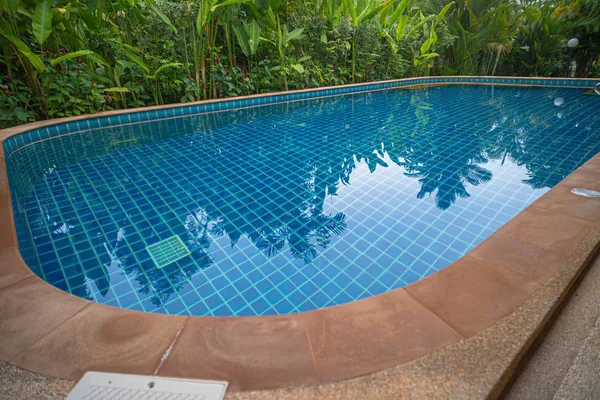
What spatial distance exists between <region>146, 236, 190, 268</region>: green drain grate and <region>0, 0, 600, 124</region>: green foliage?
12.3 ft

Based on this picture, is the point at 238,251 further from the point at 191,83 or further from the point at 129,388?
the point at 191,83

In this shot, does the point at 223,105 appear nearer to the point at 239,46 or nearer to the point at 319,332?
the point at 239,46

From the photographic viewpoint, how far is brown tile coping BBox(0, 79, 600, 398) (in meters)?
1.23

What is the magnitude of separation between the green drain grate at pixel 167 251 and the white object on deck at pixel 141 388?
1219mm

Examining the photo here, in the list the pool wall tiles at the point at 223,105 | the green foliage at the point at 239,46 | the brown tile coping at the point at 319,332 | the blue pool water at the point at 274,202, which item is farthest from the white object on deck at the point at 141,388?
the green foliage at the point at 239,46

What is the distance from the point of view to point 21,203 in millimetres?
3176

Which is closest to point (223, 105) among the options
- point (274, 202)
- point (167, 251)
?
point (274, 202)

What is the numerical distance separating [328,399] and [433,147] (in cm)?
454

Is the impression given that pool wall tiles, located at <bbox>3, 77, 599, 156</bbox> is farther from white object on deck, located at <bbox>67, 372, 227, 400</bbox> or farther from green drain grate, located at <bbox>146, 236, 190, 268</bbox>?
white object on deck, located at <bbox>67, 372, 227, 400</bbox>

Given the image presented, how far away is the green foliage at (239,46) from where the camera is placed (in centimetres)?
513

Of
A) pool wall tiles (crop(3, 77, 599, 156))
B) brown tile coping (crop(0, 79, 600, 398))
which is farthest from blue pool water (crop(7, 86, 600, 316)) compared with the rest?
brown tile coping (crop(0, 79, 600, 398))

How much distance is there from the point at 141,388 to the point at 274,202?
2235 millimetres

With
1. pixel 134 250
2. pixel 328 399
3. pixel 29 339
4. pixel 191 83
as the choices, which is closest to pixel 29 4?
pixel 191 83

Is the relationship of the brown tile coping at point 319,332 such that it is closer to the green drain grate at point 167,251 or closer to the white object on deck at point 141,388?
the white object on deck at point 141,388
